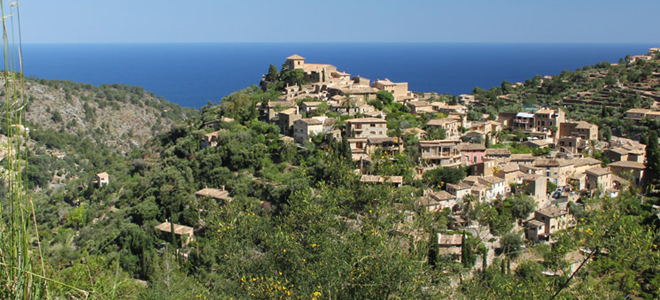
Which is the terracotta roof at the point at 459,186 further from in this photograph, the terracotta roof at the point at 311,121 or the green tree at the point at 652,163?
the green tree at the point at 652,163

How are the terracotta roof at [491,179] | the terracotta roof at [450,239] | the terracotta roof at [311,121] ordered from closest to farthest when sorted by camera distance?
the terracotta roof at [450,239] < the terracotta roof at [491,179] < the terracotta roof at [311,121]

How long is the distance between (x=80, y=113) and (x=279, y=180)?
125ft

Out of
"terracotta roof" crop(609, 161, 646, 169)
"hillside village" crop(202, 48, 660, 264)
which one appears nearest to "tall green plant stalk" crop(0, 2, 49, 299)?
"hillside village" crop(202, 48, 660, 264)

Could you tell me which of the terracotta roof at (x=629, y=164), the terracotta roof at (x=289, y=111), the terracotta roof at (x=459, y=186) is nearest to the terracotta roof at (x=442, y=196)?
the terracotta roof at (x=459, y=186)

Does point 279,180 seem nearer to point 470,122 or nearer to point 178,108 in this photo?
point 470,122

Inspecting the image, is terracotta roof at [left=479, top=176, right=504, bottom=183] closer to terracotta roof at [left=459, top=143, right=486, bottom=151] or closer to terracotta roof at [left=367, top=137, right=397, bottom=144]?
terracotta roof at [left=459, top=143, right=486, bottom=151]

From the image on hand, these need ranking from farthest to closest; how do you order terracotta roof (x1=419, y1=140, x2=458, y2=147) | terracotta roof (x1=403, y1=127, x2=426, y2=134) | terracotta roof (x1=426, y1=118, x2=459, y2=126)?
terracotta roof (x1=426, y1=118, x2=459, y2=126) < terracotta roof (x1=403, y1=127, x2=426, y2=134) < terracotta roof (x1=419, y1=140, x2=458, y2=147)

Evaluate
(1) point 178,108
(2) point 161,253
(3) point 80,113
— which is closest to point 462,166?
(2) point 161,253

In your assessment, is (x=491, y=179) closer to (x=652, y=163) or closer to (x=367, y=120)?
(x=367, y=120)

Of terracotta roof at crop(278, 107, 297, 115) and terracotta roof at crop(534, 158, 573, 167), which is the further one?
terracotta roof at crop(278, 107, 297, 115)

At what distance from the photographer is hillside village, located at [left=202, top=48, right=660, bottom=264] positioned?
21234mm

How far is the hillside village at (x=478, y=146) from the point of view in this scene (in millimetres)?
21234

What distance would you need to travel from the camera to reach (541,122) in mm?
29297

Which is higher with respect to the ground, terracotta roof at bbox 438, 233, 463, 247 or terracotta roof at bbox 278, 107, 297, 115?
terracotta roof at bbox 278, 107, 297, 115
